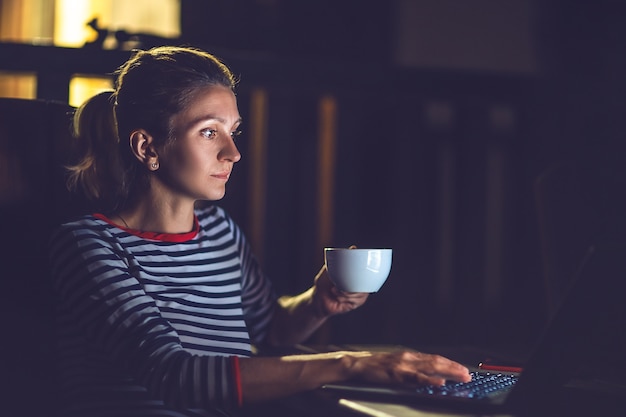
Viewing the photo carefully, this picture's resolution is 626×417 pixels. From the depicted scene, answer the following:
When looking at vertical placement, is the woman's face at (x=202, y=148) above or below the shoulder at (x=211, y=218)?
above

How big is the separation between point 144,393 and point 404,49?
235cm

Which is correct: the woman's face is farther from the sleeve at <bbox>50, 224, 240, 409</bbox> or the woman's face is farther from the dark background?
the dark background

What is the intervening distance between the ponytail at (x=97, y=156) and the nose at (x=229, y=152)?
195 millimetres

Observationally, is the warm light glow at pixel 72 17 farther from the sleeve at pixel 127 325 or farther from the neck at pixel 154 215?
the sleeve at pixel 127 325

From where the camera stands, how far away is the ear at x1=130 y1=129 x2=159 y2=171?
1363mm

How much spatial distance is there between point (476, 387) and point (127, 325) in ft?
Result: 1.54

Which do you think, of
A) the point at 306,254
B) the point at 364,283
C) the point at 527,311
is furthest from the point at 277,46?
the point at 364,283

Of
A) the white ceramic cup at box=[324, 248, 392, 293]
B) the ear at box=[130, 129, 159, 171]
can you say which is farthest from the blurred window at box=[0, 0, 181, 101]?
the white ceramic cup at box=[324, 248, 392, 293]

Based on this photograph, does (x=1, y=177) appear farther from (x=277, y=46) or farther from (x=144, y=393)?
(x=277, y=46)

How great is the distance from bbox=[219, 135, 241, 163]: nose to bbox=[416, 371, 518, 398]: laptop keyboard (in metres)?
0.51

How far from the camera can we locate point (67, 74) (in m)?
1.73

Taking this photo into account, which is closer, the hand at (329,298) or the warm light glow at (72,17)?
the hand at (329,298)

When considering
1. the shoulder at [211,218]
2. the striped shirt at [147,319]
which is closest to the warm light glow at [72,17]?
the shoulder at [211,218]

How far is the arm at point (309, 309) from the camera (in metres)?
1.37
